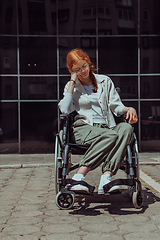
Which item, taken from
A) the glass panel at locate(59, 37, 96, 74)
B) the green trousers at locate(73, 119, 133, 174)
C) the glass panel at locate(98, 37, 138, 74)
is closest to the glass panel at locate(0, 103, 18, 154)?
the glass panel at locate(59, 37, 96, 74)

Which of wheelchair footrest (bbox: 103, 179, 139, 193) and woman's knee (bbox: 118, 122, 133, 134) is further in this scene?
woman's knee (bbox: 118, 122, 133, 134)

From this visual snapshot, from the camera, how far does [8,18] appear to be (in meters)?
10.9

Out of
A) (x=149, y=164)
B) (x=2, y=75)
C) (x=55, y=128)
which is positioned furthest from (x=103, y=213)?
(x=2, y=75)

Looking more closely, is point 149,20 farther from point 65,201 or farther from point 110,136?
point 65,201

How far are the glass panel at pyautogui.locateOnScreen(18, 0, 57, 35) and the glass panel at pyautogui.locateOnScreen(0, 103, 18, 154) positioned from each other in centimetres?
234

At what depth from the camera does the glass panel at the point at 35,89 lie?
35.6 feet

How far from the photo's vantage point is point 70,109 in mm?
4207

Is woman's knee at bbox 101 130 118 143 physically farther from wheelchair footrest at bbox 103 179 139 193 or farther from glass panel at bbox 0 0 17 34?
glass panel at bbox 0 0 17 34

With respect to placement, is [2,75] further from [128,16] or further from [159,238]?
[159,238]

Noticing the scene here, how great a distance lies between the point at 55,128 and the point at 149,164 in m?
3.79

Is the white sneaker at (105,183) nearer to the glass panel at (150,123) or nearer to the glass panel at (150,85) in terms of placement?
the glass panel at (150,123)

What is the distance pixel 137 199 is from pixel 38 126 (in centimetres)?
727

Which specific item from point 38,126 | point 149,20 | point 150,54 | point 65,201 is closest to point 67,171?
point 65,201

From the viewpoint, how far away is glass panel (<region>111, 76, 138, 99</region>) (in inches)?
428
